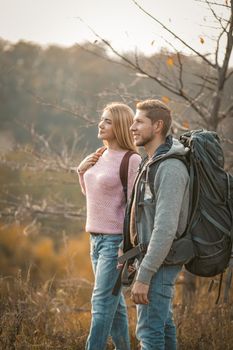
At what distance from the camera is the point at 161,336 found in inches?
105

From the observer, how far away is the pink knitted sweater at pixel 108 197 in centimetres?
324

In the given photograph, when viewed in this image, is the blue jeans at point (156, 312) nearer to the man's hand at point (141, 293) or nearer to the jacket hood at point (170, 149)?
the man's hand at point (141, 293)

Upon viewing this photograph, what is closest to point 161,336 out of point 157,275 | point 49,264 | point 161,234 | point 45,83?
point 157,275

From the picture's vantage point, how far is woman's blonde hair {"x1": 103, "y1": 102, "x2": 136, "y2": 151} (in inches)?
132

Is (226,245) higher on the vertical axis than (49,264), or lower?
higher

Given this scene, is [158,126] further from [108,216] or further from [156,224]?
[108,216]

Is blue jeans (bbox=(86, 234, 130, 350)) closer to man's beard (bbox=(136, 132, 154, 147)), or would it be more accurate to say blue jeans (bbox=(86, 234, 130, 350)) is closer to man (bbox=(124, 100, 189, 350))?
man (bbox=(124, 100, 189, 350))

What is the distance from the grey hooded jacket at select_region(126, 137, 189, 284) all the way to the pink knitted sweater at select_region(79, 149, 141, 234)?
1.68 feet

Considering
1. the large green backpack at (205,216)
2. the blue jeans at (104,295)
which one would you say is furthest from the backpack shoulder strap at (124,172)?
the large green backpack at (205,216)

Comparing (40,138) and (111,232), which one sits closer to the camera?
(111,232)

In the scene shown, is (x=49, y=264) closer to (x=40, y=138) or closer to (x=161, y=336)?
(x=40, y=138)

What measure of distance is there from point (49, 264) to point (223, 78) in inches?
653

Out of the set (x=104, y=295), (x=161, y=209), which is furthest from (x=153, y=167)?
(x=104, y=295)

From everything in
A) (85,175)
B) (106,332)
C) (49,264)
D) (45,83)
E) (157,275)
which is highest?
(45,83)
